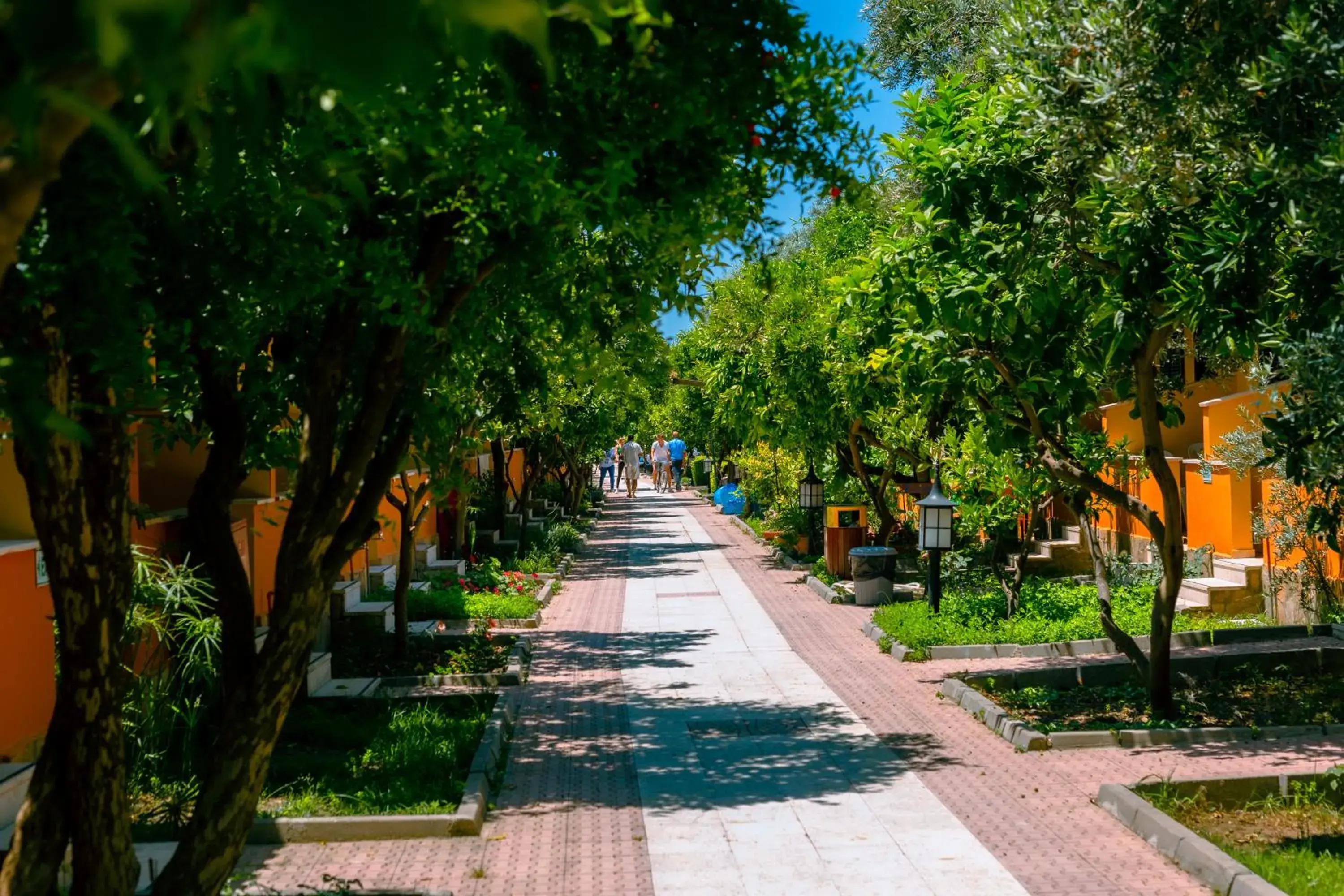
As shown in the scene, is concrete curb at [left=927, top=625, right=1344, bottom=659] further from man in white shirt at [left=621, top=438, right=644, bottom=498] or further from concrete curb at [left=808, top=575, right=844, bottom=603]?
man in white shirt at [left=621, top=438, right=644, bottom=498]

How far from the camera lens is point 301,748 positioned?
987 cm

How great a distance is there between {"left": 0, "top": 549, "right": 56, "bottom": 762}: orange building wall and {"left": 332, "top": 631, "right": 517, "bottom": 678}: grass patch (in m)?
4.16

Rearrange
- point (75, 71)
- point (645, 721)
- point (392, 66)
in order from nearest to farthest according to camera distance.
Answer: point (392, 66)
point (75, 71)
point (645, 721)

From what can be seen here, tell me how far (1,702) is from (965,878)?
18.8ft

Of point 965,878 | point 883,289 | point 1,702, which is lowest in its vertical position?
point 965,878

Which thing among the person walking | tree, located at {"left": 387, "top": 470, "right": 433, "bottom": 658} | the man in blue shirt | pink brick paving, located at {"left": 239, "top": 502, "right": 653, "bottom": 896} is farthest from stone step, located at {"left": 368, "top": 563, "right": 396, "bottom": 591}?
the man in blue shirt

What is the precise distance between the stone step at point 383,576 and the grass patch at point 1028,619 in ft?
20.4

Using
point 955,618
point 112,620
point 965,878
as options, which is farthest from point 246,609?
point 955,618

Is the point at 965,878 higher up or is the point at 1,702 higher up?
the point at 1,702

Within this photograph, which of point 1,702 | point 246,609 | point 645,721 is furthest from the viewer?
point 645,721

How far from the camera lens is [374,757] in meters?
9.33

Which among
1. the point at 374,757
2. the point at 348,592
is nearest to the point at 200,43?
the point at 374,757

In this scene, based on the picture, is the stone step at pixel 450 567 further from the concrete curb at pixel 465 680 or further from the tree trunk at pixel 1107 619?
the tree trunk at pixel 1107 619

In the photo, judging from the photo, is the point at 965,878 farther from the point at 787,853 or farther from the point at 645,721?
the point at 645,721
